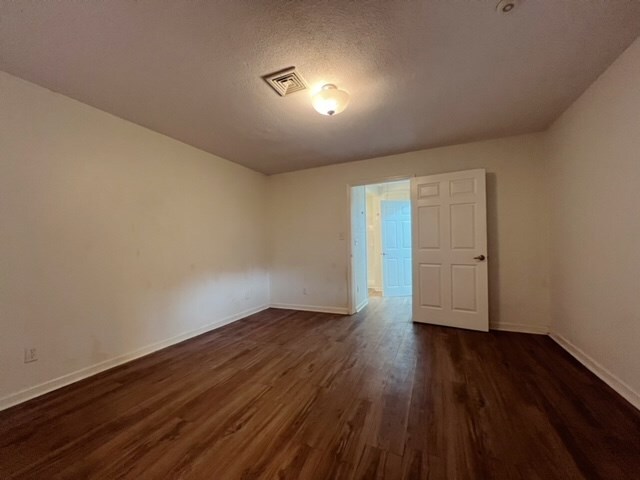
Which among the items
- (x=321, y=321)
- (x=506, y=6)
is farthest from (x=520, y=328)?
(x=506, y=6)

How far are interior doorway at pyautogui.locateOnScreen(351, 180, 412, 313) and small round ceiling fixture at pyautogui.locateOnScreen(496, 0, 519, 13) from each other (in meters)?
3.38

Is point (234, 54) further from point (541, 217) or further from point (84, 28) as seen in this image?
point (541, 217)

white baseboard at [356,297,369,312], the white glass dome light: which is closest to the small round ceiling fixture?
the white glass dome light

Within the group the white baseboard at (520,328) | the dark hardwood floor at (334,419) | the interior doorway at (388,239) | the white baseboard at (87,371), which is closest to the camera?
the dark hardwood floor at (334,419)

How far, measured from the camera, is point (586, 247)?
2277 mm

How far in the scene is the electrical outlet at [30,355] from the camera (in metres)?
1.93

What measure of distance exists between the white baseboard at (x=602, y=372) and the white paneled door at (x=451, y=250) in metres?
0.73

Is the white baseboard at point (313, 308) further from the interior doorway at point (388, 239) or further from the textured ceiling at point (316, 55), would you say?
the textured ceiling at point (316, 55)

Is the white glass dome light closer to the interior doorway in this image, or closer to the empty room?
the empty room

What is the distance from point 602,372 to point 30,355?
4.50m

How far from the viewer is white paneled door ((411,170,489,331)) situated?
3.21 m

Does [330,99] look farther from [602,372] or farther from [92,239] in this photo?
[602,372]

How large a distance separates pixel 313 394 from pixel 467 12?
8.72 feet

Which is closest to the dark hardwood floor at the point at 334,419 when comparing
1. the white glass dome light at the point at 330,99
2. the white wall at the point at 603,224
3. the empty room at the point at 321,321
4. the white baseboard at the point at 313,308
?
the empty room at the point at 321,321
